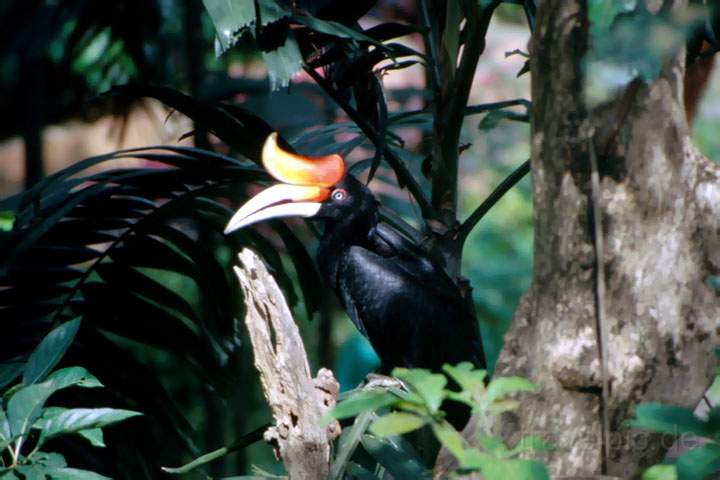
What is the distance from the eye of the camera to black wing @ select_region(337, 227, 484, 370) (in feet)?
6.75

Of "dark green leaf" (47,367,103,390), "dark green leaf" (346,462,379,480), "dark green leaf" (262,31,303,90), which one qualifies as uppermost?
"dark green leaf" (262,31,303,90)

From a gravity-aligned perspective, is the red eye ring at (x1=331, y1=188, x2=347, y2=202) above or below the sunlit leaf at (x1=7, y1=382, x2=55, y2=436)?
above

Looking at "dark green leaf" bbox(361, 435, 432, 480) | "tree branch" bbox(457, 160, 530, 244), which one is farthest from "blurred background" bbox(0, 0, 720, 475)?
"dark green leaf" bbox(361, 435, 432, 480)

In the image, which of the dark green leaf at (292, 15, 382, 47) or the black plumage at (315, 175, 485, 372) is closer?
the dark green leaf at (292, 15, 382, 47)

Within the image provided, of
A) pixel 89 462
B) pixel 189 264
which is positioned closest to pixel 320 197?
pixel 189 264

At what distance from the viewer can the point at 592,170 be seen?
100 cm

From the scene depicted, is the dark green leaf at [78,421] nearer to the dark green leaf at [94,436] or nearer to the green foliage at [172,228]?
the dark green leaf at [94,436]

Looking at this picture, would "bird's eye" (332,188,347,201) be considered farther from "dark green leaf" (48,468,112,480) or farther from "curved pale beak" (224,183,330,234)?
"dark green leaf" (48,468,112,480)

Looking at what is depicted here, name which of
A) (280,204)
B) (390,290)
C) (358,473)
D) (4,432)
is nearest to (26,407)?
(4,432)

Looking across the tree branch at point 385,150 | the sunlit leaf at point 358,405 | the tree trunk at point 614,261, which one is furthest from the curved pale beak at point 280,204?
the sunlit leaf at point 358,405

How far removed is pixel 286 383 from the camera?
120cm

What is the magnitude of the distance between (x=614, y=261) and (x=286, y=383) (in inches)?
16.5

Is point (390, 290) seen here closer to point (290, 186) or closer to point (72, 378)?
point (290, 186)

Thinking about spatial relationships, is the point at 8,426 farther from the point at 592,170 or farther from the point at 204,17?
the point at 204,17
